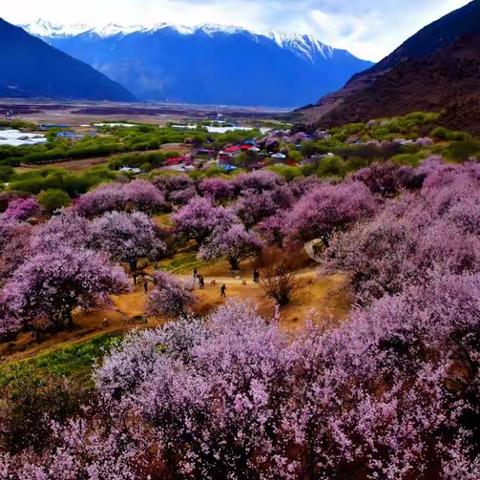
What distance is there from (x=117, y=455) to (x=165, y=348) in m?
7.53

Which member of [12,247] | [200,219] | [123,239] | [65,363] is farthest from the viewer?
[200,219]

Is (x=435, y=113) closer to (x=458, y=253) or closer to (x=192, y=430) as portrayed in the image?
(x=458, y=253)

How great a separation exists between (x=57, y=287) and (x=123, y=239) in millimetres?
14400

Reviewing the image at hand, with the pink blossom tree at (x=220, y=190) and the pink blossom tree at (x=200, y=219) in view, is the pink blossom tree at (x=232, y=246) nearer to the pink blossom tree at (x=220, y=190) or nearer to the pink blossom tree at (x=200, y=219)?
the pink blossom tree at (x=200, y=219)

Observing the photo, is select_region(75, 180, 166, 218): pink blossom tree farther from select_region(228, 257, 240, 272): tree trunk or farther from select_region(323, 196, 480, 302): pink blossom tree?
select_region(323, 196, 480, 302): pink blossom tree

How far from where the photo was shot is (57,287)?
3067cm

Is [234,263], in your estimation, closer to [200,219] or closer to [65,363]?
[200,219]

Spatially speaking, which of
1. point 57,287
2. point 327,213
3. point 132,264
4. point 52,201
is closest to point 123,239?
point 132,264

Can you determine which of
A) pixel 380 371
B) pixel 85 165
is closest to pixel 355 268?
pixel 380 371

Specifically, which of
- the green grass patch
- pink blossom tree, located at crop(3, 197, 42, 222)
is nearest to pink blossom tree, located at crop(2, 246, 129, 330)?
the green grass patch

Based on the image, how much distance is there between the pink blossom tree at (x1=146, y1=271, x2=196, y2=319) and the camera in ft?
97.2

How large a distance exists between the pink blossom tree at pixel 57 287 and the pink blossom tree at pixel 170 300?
11.2 ft

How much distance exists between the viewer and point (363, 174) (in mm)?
60125

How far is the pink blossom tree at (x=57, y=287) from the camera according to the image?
99.4 ft
